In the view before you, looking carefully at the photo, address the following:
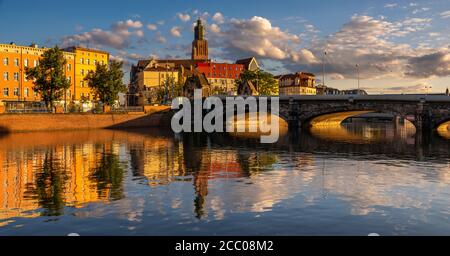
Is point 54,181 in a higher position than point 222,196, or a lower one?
higher

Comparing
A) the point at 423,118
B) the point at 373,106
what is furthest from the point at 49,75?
the point at 423,118

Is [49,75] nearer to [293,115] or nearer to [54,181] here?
[293,115]

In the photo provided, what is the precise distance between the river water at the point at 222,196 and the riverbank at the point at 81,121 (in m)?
41.8

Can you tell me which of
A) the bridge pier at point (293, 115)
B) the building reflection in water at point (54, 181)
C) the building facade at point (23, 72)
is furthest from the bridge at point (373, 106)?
the building reflection in water at point (54, 181)

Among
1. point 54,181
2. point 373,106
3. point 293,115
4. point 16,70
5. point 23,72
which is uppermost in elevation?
point 16,70

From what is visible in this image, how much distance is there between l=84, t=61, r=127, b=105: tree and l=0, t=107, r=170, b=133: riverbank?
793 cm

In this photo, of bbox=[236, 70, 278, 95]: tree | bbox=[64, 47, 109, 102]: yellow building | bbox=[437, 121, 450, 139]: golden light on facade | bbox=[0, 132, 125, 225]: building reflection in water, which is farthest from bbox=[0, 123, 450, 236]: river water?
bbox=[236, 70, 278, 95]: tree

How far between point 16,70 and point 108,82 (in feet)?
85.5

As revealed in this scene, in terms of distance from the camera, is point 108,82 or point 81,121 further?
point 108,82

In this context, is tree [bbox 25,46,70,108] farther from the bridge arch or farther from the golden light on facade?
the golden light on facade

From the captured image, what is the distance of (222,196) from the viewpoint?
21.1 m

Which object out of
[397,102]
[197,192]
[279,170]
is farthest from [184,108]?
[197,192]
